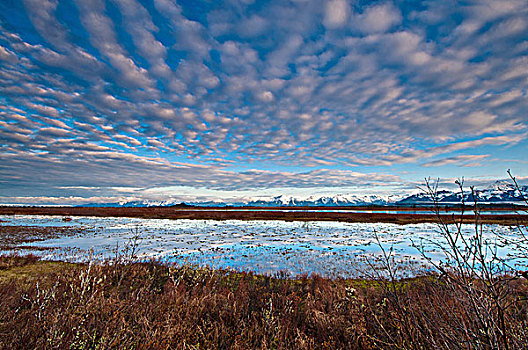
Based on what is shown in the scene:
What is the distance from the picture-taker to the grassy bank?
3.84 meters

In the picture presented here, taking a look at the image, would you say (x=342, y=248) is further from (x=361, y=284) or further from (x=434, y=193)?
(x=434, y=193)

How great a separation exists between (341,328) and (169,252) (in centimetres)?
1491

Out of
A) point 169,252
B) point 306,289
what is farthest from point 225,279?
point 169,252

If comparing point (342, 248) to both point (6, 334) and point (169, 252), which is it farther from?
point (6, 334)

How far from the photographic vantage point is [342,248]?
20.6 metres

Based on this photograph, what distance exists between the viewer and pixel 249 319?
19.3ft

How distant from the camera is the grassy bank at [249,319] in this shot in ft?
12.6

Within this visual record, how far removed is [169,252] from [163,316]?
13.3m

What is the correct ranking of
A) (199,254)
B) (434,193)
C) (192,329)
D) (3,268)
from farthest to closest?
(199,254)
(3,268)
(192,329)
(434,193)

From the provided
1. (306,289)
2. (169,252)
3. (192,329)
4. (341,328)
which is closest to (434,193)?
(341,328)

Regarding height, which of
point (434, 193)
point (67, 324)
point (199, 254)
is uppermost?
point (434, 193)

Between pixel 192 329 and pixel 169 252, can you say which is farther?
pixel 169 252

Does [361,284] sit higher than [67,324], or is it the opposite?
[67,324]

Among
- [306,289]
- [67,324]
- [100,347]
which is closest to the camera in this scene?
→ [100,347]
